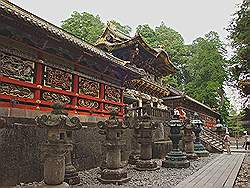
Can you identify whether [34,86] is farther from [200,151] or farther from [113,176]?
[200,151]

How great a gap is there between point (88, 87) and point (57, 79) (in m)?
2.13

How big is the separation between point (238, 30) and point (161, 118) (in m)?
9.05

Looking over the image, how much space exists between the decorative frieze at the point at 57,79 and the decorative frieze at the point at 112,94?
9.77ft

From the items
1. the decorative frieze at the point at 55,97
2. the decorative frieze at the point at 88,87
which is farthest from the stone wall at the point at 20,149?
the decorative frieze at the point at 88,87

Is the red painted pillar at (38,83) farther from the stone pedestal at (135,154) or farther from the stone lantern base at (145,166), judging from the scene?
the stone pedestal at (135,154)

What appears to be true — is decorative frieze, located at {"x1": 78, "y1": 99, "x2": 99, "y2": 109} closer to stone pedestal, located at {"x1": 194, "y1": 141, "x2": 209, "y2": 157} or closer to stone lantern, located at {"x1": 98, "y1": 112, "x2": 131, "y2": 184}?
stone lantern, located at {"x1": 98, "y1": 112, "x2": 131, "y2": 184}

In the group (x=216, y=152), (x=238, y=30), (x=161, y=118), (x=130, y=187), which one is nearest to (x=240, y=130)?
(x=216, y=152)

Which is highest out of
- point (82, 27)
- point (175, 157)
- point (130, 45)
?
point (82, 27)

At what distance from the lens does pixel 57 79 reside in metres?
9.21

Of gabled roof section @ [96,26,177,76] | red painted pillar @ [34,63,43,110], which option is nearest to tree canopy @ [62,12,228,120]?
gabled roof section @ [96,26,177,76]

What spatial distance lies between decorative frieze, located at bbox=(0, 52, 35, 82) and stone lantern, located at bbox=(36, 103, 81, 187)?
7.89 ft

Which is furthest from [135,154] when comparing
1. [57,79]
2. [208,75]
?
[208,75]

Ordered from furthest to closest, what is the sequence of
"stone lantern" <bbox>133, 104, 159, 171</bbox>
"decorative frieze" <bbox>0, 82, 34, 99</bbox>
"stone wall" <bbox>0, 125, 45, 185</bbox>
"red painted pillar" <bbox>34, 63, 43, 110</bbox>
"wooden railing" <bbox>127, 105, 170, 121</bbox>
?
"wooden railing" <bbox>127, 105, 170, 121</bbox> → "stone lantern" <bbox>133, 104, 159, 171</bbox> → "red painted pillar" <bbox>34, 63, 43, 110</bbox> → "decorative frieze" <bbox>0, 82, 34, 99</bbox> → "stone wall" <bbox>0, 125, 45, 185</bbox>

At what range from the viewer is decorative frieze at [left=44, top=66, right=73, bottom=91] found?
28.8 ft
